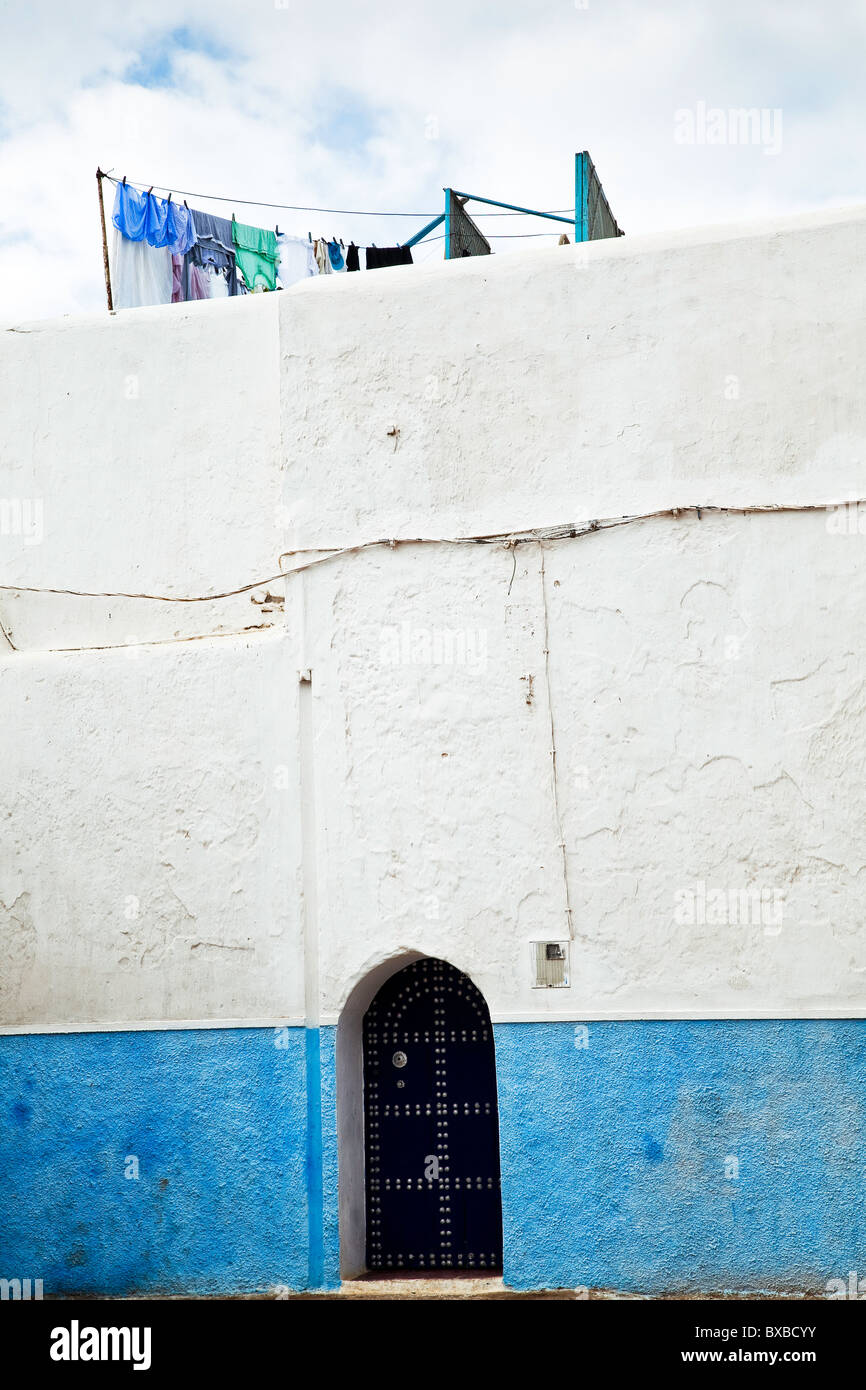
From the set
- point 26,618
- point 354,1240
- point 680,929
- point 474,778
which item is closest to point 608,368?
point 474,778

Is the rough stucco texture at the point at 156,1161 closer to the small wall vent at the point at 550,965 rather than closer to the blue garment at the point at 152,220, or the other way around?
the small wall vent at the point at 550,965

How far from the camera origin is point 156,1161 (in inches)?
371

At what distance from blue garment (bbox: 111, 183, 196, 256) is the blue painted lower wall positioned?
6.68m

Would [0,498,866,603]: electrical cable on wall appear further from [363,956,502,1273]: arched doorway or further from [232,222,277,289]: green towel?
[232,222,277,289]: green towel

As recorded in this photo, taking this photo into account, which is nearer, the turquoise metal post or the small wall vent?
the small wall vent

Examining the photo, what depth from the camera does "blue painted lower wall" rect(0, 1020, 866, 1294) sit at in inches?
338

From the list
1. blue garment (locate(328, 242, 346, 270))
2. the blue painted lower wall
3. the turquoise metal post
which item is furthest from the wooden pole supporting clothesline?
the blue painted lower wall

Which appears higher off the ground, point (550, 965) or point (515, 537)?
point (515, 537)

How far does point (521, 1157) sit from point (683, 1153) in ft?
3.19

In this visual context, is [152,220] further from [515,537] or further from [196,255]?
→ [515,537]

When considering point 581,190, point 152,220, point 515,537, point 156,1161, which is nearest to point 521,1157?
point 156,1161
